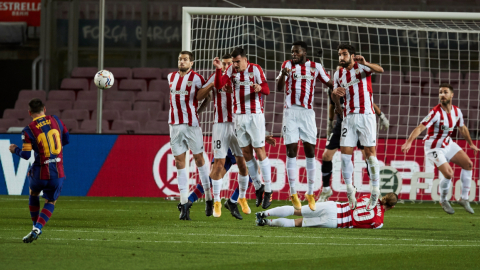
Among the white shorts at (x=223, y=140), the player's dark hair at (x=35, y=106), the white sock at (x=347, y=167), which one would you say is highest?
the player's dark hair at (x=35, y=106)

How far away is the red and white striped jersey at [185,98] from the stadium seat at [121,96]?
322 inches

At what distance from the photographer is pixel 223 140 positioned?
9062 millimetres

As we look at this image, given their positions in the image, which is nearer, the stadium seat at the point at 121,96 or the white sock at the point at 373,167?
the white sock at the point at 373,167

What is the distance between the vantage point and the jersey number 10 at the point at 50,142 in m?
6.47

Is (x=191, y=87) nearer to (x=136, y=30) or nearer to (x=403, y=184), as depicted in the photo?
(x=403, y=184)

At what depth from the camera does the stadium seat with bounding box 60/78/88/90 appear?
56.8 ft

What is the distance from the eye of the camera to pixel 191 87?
8844 millimetres

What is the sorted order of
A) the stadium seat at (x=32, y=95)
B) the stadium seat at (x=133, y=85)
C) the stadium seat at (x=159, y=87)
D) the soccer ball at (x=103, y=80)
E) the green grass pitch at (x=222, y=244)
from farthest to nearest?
the stadium seat at (x=133, y=85) < the stadium seat at (x=159, y=87) < the stadium seat at (x=32, y=95) < the soccer ball at (x=103, y=80) < the green grass pitch at (x=222, y=244)

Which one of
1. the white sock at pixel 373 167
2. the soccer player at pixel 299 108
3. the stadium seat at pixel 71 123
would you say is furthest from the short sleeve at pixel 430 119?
Answer: the stadium seat at pixel 71 123

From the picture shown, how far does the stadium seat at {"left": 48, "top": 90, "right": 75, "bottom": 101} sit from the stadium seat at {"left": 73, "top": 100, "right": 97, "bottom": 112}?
32 centimetres

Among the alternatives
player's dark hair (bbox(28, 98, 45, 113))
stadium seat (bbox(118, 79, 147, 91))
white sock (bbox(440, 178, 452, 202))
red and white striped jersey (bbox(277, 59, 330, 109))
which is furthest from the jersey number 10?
stadium seat (bbox(118, 79, 147, 91))

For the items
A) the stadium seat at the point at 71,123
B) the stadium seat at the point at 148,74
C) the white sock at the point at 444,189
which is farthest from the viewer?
the stadium seat at the point at 148,74

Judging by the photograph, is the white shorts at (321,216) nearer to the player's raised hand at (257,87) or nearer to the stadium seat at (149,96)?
the player's raised hand at (257,87)

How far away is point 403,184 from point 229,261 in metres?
8.09
